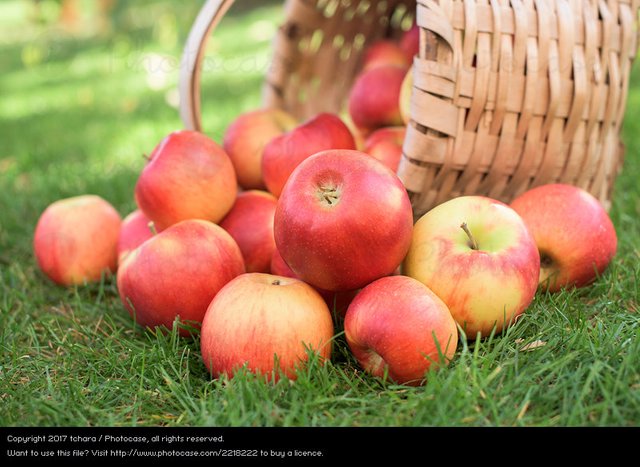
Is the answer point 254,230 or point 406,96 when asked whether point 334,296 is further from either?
point 406,96

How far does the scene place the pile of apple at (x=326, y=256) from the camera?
128 centimetres

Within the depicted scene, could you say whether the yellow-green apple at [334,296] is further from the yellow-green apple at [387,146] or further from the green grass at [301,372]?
the yellow-green apple at [387,146]

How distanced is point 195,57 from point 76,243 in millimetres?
616

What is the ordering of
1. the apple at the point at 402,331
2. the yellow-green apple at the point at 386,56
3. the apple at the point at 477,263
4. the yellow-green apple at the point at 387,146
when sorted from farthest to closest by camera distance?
the yellow-green apple at the point at 386,56 < the yellow-green apple at the point at 387,146 < the apple at the point at 477,263 < the apple at the point at 402,331

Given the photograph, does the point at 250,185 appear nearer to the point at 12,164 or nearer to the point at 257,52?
the point at 12,164

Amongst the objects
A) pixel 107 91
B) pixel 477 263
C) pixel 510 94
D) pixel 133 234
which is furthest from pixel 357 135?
pixel 107 91

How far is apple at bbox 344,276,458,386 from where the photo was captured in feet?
4.09

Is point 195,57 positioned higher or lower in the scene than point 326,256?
higher

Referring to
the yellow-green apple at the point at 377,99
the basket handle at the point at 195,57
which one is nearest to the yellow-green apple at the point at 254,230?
the basket handle at the point at 195,57

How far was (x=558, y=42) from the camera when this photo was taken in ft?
5.45

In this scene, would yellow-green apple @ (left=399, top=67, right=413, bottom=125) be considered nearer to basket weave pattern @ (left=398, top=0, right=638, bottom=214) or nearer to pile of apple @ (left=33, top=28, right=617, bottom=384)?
pile of apple @ (left=33, top=28, right=617, bottom=384)

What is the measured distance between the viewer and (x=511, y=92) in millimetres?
1616

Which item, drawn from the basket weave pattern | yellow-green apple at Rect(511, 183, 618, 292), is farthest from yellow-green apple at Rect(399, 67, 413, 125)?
yellow-green apple at Rect(511, 183, 618, 292)
